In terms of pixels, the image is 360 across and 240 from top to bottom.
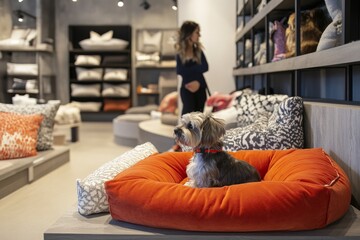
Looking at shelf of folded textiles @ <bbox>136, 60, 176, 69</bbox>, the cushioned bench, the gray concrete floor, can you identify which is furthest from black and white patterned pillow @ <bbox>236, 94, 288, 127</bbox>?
shelf of folded textiles @ <bbox>136, 60, 176, 69</bbox>

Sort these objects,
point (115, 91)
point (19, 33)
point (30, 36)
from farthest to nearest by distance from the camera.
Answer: point (115, 91) → point (30, 36) → point (19, 33)

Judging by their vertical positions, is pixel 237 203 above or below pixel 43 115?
below

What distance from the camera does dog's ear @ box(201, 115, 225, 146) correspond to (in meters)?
2.27

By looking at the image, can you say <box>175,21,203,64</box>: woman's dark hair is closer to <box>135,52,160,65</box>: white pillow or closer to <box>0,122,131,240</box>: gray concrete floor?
<box>0,122,131,240</box>: gray concrete floor

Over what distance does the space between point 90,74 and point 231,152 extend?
8.62m

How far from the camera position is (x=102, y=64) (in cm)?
1112

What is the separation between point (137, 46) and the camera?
11.3m

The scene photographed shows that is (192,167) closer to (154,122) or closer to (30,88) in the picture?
(154,122)

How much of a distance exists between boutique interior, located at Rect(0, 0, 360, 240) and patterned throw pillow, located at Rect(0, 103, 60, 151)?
0.5 inches

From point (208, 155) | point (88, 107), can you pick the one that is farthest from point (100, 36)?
point (208, 155)

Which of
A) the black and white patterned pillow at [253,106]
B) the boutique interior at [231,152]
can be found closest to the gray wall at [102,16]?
the boutique interior at [231,152]

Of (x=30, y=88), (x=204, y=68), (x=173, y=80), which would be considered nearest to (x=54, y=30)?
(x=30, y=88)

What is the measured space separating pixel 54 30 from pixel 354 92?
9228 millimetres

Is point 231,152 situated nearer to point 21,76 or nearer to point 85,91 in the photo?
point 85,91
